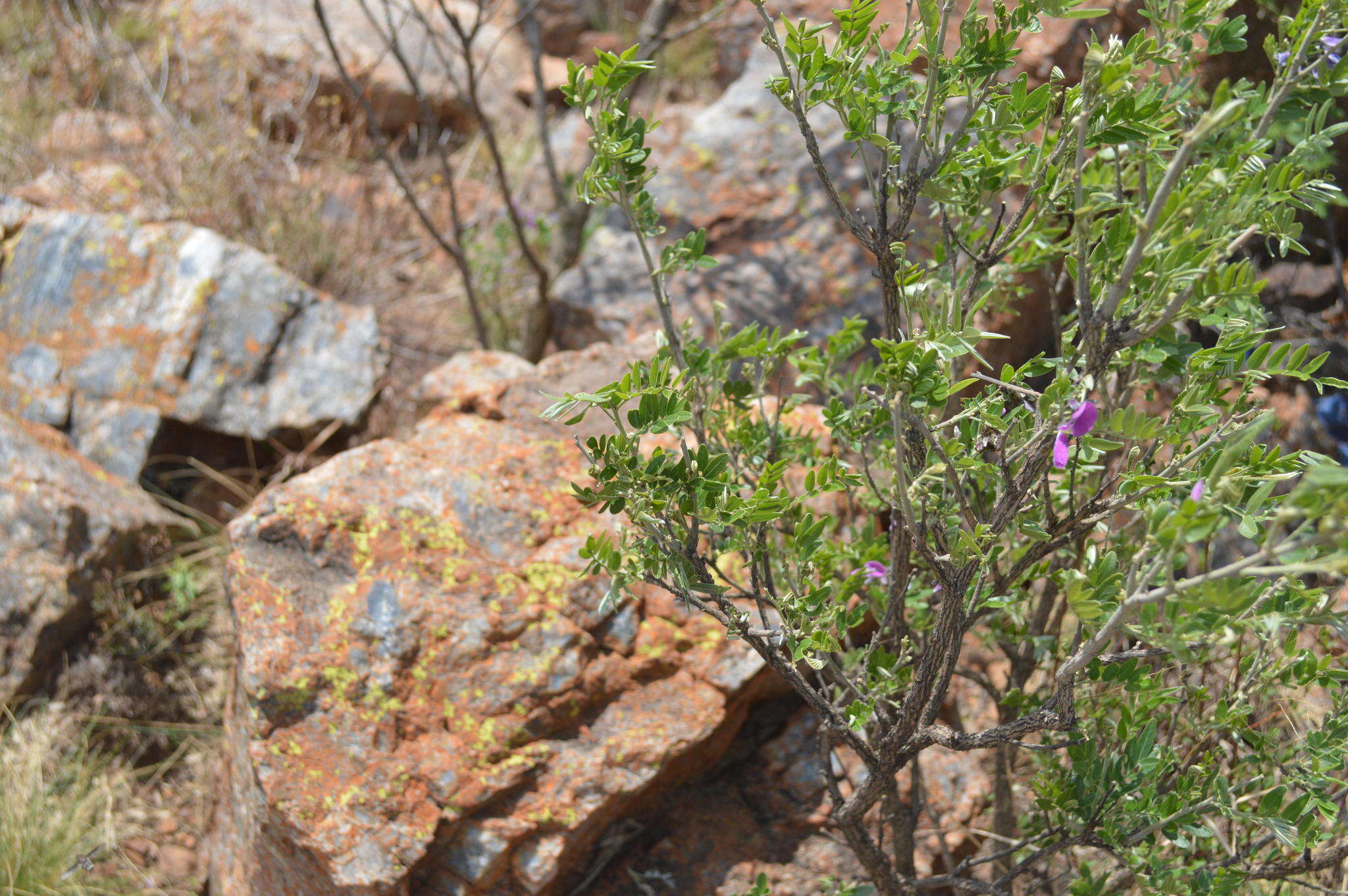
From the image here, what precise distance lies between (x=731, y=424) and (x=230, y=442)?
2470mm

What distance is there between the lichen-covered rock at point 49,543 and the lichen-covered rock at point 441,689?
0.86 meters

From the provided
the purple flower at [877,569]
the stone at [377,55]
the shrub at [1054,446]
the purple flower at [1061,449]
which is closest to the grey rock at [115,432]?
the shrub at [1054,446]

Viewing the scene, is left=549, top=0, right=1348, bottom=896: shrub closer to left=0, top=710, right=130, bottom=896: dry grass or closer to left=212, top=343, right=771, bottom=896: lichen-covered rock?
left=212, top=343, right=771, bottom=896: lichen-covered rock

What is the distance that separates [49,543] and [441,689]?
59.5 inches

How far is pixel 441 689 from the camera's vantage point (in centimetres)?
210

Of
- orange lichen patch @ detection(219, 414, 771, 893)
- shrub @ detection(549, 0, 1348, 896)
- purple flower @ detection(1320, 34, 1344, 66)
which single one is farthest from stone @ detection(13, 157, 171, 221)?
purple flower @ detection(1320, 34, 1344, 66)

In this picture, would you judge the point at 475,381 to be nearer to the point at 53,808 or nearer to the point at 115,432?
the point at 115,432

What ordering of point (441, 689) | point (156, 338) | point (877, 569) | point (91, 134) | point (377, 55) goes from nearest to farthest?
point (877, 569) < point (441, 689) < point (156, 338) < point (91, 134) < point (377, 55)

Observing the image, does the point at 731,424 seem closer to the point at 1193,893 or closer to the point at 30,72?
the point at 1193,893

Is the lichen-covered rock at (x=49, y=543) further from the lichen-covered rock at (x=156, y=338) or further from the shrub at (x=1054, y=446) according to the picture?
the shrub at (x=1054, y=446)

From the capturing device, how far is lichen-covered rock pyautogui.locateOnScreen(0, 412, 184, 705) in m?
2.73

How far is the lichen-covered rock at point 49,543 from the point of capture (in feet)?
8.95

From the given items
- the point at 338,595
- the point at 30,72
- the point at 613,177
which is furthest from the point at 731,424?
the point at 30,72

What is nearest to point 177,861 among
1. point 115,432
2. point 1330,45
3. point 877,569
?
point 115,432
